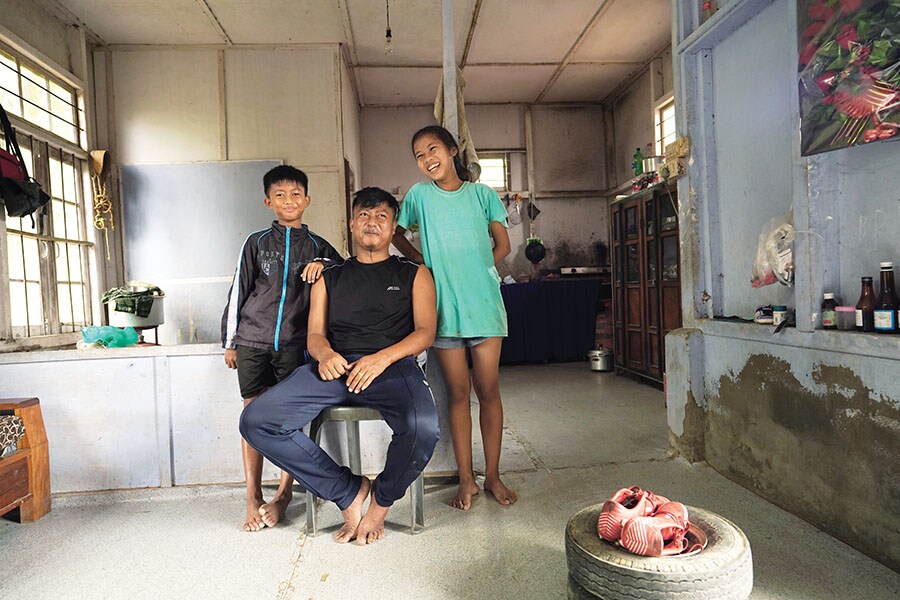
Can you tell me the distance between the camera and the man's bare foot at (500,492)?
2321mm

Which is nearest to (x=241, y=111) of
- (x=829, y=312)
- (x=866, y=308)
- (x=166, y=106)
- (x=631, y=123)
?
(x=166, y=106)

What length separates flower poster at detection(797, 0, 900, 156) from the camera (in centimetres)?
161

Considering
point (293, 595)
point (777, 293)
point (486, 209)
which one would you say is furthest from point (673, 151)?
point (293, 595)

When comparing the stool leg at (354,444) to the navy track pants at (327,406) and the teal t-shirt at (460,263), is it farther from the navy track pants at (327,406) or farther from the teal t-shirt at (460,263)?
the teal t-shirt at (460,263)

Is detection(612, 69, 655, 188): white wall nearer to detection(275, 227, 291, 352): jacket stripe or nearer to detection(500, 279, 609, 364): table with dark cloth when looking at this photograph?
detection(500, 279, 609, 364): table with dark cloth

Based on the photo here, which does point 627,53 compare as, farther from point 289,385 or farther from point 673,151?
point 289,385

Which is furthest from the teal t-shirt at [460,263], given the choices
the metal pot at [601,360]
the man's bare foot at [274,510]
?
the metal pot at [601,360]

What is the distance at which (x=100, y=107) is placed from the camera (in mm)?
5035

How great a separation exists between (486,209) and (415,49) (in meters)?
3.99

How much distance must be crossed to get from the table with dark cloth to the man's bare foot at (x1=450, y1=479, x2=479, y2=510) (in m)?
4.14

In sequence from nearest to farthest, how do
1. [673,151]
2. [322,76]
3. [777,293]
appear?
[777,293] < [673,151] < [322,76]

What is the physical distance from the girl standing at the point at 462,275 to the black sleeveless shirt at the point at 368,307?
19 cm

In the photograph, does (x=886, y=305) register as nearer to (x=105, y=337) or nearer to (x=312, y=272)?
(x=312, y=272)

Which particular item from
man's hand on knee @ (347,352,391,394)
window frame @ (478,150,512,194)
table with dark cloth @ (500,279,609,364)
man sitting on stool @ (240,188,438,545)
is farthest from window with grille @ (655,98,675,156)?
man's hand on knee @ (347,352,391,394)
